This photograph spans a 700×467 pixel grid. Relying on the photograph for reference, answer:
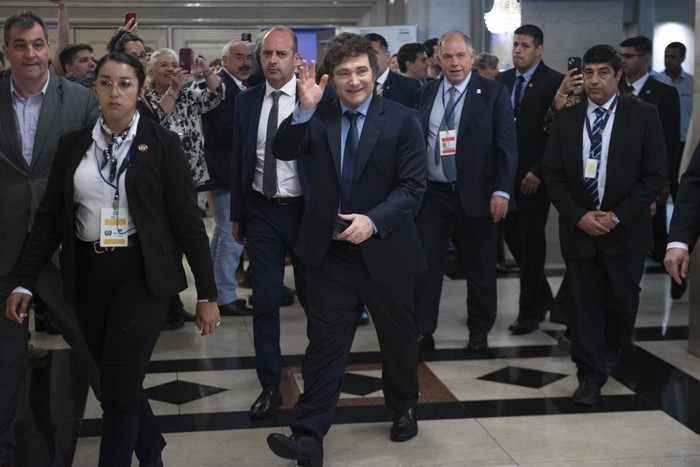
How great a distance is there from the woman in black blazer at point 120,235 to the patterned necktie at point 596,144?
215cm

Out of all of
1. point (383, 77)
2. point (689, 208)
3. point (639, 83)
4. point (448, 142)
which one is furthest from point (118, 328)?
point (639, 83)

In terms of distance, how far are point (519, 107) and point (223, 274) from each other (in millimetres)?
2231

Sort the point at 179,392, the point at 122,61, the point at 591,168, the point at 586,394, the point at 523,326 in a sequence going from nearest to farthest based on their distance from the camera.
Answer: the point at 122,61 → the point at 586,394 → the point at 591,168 → the point at 179,392 → the point at 523,326

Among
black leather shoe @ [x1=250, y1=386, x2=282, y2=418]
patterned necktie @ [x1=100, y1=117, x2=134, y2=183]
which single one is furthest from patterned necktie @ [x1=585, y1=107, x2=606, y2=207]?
patterned necktie @ [x1=100, y1=117, x2=134, y2=183]

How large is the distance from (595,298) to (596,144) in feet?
2.39

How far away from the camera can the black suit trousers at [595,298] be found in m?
4.82

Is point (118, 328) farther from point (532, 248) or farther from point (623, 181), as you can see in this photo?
point (532, 248)

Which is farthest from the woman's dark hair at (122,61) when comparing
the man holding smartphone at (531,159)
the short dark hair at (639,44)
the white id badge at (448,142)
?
the short dark hair at (639,44)

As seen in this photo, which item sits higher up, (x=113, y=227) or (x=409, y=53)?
(x=409, y=53)

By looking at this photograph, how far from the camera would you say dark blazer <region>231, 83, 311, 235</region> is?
4738 millimetres

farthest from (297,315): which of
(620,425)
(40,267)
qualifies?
(40,267)

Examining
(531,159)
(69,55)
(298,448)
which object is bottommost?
(298,448)

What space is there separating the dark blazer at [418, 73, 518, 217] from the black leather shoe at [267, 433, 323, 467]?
209cm

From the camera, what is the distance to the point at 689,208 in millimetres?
3689
